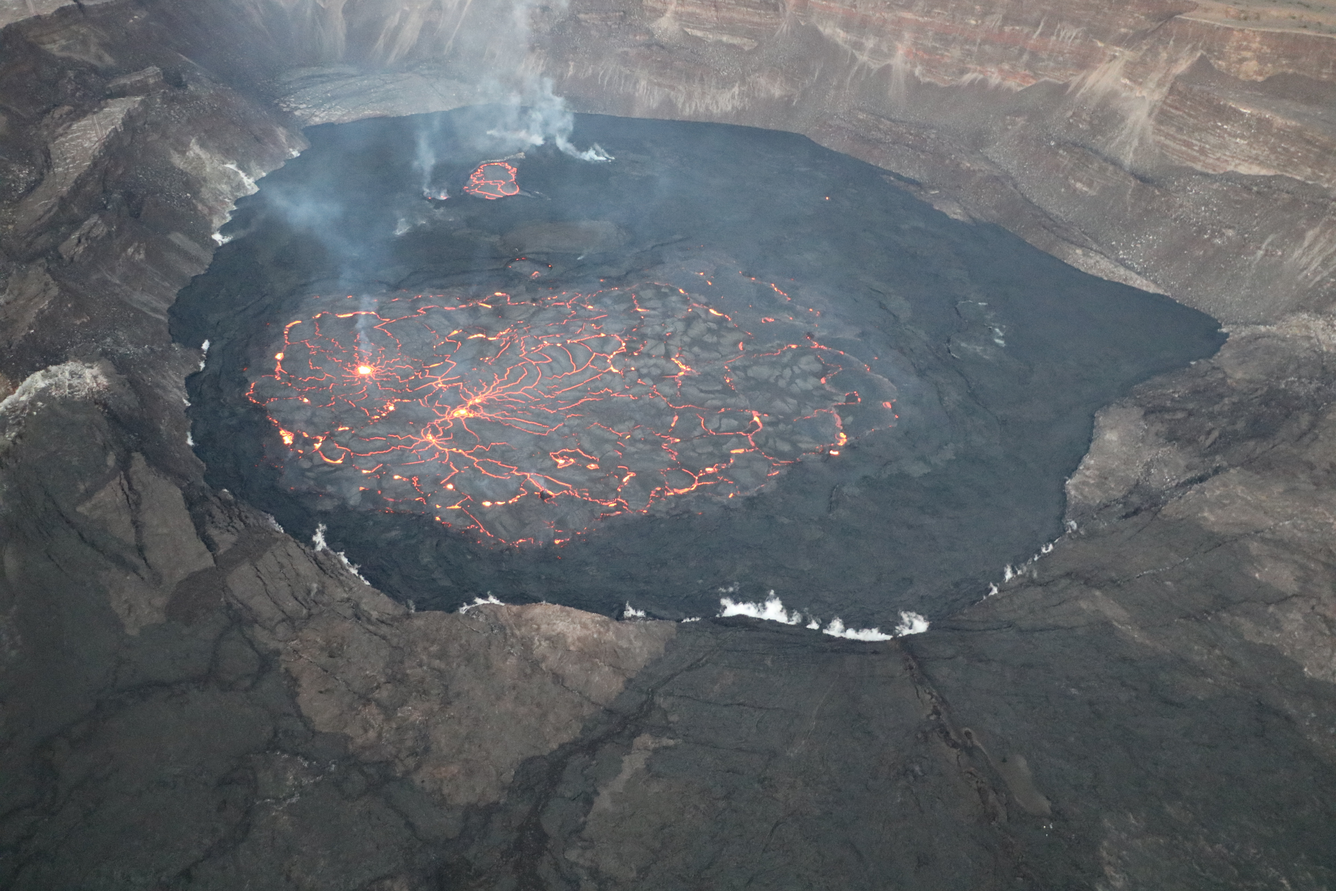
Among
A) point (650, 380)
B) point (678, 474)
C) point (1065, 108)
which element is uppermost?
point (1065, 108)

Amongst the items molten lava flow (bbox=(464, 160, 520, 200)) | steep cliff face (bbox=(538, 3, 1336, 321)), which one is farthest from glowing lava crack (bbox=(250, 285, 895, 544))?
steep cliff face (bbox=(538, 3, 1336, 321))

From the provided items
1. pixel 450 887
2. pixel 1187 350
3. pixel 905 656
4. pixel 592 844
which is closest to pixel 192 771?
pixel 450 887

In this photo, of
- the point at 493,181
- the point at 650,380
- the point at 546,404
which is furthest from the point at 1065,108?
the point at 546,404

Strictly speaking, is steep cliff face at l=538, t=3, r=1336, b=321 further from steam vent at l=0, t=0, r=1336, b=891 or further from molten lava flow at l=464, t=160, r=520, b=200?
molten lava flow at l=464, t=160, r=520, b=200

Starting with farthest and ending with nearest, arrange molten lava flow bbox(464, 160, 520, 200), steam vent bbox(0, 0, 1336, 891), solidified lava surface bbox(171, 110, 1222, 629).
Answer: molten lava flow bbox(464, 160, 520, 200) → solidified lava surface bbox(171, 110, 1222, 629) → steam vent bbox(0, 0, 1336, 891)

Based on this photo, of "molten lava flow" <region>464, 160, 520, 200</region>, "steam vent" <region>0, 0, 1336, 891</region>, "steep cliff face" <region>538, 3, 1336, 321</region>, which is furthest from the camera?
"molten lava flow" <region>464, 160, 520, 200</region>

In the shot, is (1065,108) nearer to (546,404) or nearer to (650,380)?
(650,380)

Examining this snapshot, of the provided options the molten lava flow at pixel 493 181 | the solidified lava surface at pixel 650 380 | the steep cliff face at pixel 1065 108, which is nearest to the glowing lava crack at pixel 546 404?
the solidified lava surface at pixel 650 380
